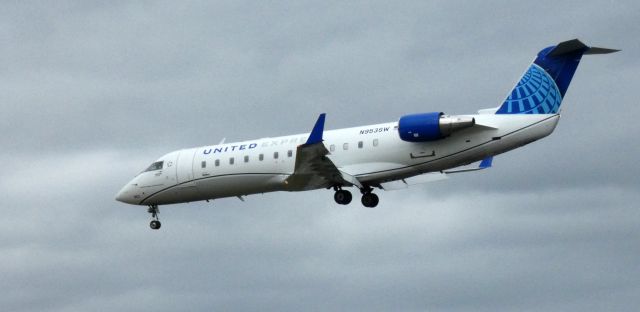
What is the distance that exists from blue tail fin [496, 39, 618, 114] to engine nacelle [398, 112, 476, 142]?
2026 mm

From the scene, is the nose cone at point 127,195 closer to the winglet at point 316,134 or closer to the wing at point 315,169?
the wing at point 315,169

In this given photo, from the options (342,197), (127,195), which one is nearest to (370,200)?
(342,197)

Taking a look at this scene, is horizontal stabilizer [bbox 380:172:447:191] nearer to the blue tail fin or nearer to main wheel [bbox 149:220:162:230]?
the blue tail fin

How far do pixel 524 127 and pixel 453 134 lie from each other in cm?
260

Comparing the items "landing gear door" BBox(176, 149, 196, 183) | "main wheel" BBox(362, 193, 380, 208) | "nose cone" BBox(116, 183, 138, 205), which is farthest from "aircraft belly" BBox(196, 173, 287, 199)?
"nose cone" BBox(116, 183, 138, 205)

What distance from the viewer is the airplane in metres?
45.4

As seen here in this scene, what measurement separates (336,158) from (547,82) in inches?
333

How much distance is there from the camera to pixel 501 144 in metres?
45.4

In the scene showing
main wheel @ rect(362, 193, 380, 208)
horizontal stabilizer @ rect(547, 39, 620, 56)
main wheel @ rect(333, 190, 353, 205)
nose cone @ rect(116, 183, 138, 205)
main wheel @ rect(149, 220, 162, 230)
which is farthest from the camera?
main wheel @ rect(149, 220, 162, 230)

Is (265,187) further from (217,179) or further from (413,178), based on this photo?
(413,178)

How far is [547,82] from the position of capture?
46156 mm

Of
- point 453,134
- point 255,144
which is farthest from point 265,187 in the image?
point 453,134

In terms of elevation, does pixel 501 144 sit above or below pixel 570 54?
below

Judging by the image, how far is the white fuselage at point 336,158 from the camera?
45438mm
